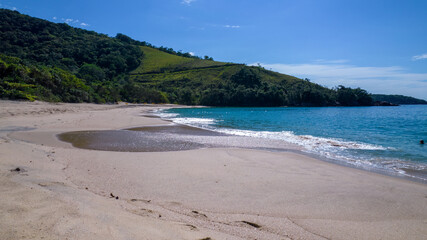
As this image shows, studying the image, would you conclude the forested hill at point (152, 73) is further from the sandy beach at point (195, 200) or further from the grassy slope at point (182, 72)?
the sandy beach at point (195, 200)

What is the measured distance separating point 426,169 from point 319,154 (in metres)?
3.36

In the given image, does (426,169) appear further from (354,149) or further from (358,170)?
(354,149)

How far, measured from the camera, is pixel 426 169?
788 centimetres

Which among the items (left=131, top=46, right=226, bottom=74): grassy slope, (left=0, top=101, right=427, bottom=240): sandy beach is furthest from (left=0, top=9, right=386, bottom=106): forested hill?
(left=0, top=101, right=427, bottom=240): sandy beach

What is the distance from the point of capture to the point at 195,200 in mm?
4430

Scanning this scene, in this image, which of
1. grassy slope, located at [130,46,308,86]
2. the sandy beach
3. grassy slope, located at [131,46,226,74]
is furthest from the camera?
grassy slope, located at [131,46,226,74]

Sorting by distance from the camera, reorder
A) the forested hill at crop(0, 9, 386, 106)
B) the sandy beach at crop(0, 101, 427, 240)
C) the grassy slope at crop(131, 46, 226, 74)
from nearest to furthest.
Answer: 1. the sandy beach at crop(0, 101, 427, 240)
2. the forested hill at crop(0, 9, 386, 106)
3. the grassy slope at crop(131, 46, 226, 74)

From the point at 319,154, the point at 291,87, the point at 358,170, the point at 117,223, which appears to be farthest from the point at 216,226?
the point at 291,87

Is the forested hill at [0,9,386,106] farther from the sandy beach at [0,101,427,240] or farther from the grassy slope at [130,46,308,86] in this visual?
the sandy beach at [0,101,427,240]

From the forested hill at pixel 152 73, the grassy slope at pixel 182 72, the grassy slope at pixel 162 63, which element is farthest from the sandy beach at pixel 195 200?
the grassy slope at pixel 162 63

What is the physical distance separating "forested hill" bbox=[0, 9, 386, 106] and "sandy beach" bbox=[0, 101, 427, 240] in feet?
187

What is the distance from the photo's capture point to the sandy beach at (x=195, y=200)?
9.34 ft

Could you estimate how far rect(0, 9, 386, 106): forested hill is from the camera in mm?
88250

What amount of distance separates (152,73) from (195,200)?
394 feet
